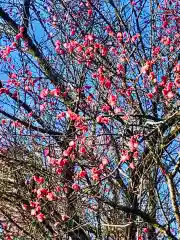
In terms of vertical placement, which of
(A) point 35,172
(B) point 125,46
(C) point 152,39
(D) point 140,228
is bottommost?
(D) point 140,228

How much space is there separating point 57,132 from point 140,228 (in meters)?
1.87

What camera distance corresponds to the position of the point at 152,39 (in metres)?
6.97

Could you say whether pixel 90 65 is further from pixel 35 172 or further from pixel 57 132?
pixel 35 172

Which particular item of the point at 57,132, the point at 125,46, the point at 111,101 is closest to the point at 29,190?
the point at 57,132

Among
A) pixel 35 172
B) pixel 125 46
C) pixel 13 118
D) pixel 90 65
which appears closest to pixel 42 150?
pixel 35 172

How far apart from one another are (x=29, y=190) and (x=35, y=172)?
380mm

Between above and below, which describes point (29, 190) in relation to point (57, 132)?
below

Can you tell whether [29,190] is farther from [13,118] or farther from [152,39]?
[152,39]

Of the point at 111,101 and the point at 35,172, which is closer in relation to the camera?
the point at 111,101

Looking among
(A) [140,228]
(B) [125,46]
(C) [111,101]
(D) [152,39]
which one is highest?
(D) [152,39]

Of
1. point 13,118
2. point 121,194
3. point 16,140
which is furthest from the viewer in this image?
point 13,118

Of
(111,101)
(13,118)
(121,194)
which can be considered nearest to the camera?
(111,101)

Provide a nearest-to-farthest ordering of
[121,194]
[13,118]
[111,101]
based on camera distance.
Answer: [111,101], [121,194], [13,118]

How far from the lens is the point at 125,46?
20.9ft
